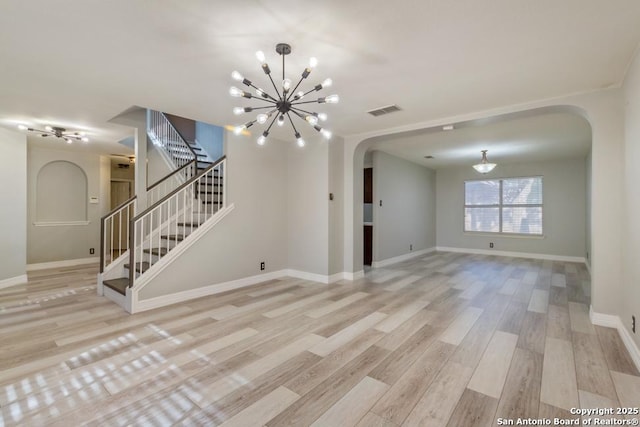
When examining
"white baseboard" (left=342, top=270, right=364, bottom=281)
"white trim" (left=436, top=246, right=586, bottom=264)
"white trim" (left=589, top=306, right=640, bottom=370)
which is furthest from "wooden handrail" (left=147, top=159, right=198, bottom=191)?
"white trim" (left=436, top=246, right=586, bottom=264)

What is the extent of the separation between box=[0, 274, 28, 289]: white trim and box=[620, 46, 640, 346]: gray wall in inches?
318

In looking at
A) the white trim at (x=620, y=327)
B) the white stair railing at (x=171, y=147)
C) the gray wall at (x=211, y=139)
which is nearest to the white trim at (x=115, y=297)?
the white stair railing at (x=171, y=147)

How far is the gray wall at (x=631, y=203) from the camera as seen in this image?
2.44m

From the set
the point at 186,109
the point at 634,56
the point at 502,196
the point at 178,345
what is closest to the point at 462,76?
the point at 634,56

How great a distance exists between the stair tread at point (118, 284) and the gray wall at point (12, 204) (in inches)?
88.4

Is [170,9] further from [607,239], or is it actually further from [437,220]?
[437,220]

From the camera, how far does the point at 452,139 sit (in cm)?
557

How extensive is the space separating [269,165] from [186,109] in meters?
1.73

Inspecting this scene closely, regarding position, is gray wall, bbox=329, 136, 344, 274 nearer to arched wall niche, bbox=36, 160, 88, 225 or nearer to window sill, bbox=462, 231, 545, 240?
window sill, bbox=462, 231, 545, 240

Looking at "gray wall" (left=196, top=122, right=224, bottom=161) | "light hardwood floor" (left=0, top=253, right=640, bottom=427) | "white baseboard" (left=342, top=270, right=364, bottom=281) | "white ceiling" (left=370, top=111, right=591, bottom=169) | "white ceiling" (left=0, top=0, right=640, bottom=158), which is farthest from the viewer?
"gray wall" (left=196, top=122, right=224, bottom=161)

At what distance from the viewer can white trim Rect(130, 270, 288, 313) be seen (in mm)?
3631

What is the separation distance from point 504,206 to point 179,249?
326 inches

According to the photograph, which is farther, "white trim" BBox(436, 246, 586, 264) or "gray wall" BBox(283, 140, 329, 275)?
"white trim" BBox(436, 246, 586, 264)

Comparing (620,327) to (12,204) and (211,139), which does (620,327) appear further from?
(12,204)
